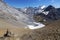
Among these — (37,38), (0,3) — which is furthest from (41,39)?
(0,3)

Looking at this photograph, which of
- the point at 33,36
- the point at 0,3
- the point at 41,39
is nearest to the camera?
the point at 41,39

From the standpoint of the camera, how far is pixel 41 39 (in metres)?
Result: 21.7

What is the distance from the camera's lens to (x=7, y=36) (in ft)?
94.4

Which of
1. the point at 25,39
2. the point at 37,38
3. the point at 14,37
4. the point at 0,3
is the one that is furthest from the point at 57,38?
the point at 0,3

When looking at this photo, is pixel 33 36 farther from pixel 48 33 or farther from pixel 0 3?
pixel 0 3

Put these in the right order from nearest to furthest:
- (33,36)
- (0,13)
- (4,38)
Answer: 1. (33,36)
2. (4,38)
3. (0,13)

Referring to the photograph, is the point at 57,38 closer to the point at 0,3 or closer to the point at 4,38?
the point at 4,38

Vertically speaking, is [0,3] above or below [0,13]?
above

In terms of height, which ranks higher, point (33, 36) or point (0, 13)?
point (0, 13)

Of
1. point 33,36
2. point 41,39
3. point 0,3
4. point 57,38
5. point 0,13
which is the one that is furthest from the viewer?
point 0,3

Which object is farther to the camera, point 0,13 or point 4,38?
point 0,13

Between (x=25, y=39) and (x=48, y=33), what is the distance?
408 cm

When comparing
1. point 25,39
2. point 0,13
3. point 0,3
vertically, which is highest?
point 0,3

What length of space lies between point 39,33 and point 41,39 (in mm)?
1789
